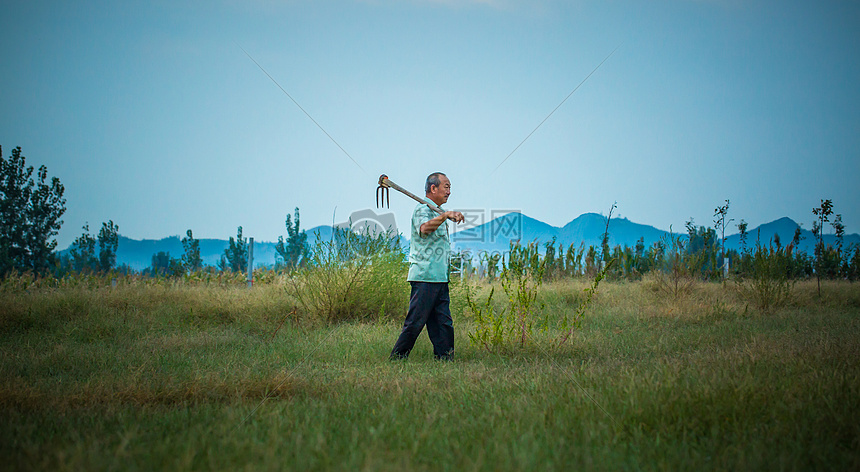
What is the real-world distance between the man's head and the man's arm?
410mm

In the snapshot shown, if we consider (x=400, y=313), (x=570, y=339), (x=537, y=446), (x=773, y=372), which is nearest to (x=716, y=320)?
(x=570, y=339)

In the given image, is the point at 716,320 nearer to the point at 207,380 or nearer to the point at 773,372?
the point at 773,372

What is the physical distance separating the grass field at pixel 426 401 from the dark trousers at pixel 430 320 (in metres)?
0.24

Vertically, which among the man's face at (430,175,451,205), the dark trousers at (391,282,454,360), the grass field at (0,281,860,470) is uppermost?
the man's face at (430,175,451,205)

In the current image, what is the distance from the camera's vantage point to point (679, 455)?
2.31 meters

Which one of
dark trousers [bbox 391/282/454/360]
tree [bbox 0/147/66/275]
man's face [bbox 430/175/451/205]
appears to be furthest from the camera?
tree [bbox 0/147/66/275]

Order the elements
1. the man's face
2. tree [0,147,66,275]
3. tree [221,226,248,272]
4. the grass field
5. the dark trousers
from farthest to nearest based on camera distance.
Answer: tree [221,226,248,272] → tree [0,147,66,275] → the man's face → the dark trousers → the grass field

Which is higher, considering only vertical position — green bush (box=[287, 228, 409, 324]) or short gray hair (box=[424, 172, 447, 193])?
short gray hair (box=[424, 172, 447, 193])

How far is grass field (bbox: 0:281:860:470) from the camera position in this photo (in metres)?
2.27

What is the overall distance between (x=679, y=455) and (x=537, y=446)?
2.22ft

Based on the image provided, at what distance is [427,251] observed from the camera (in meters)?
4.86

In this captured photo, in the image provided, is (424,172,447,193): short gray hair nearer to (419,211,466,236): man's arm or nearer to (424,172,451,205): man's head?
(424,172,451,205): man's head

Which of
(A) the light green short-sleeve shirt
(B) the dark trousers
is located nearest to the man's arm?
(A) the light green short-sleeve shirt

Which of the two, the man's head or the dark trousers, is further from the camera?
the man's head
